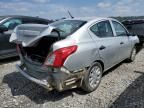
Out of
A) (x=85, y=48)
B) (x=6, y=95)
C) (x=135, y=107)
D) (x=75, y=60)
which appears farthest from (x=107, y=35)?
(x=6, y=95)

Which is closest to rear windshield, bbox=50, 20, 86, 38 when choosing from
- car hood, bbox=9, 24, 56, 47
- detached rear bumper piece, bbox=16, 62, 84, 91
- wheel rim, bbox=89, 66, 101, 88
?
car hood, bbox=9, 24, 56, 47

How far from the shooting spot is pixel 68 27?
463 cm

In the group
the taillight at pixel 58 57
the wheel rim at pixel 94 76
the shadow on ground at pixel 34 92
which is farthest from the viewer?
the wheel rim at pixel 94 76

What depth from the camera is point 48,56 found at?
376 centimetres

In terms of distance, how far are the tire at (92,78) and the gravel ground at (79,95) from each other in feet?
0.48

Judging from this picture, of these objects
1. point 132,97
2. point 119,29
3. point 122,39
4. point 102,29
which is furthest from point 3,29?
point 132,97

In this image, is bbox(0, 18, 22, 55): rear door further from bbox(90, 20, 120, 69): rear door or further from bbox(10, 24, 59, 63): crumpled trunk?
bbox(90, 20, 120, 69): rear door

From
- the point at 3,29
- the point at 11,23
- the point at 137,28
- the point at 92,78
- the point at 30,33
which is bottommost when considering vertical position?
the point at 92,78

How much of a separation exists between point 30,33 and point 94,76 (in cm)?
170

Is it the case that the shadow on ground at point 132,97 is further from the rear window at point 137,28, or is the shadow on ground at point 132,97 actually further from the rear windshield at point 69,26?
the rear window at point 137,28

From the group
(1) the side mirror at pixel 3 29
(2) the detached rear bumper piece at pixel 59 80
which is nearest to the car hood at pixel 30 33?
(2) the detached rear bumper piece at pixel 59 80

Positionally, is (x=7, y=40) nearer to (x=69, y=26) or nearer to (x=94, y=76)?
(x=69, y=26)

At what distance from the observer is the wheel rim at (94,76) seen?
4.47 meters

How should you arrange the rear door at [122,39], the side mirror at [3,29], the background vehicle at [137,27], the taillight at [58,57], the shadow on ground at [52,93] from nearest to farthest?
the taillight at [58,57] < the shadow on ground at [52,93] < the rear door at [122,39] < the side mirror at [3,29] < the background vehicle at [137,27]
